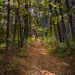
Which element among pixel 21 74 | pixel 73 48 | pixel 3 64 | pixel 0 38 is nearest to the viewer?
pixel 21 74

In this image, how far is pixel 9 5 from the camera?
473 cm

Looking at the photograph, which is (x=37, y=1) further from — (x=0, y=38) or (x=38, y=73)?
(x=38, y=73)

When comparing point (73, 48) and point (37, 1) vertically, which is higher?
point (37, 1)

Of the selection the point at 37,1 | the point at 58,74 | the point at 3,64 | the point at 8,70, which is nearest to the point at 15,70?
the point at 8,70

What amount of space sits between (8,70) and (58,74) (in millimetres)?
2850

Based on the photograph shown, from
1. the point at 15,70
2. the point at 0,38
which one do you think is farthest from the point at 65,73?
the point at 0,38

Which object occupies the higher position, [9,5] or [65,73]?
[9,5]

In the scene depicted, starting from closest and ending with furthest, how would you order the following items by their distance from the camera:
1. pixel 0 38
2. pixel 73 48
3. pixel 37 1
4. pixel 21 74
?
pixel 21 74 → pixel 37 1 → pixel 0 38 → pixel 73 48

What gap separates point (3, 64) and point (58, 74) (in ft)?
11.6

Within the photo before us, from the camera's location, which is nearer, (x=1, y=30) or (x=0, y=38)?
(x=1, y=30)

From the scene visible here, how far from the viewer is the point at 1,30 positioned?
5305 millimetres

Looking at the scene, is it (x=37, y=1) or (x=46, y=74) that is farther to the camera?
(x=37, y=1)

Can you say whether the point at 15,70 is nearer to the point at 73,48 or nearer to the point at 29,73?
the point at 29,73

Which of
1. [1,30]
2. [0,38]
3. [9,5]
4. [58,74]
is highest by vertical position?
[9,5]
